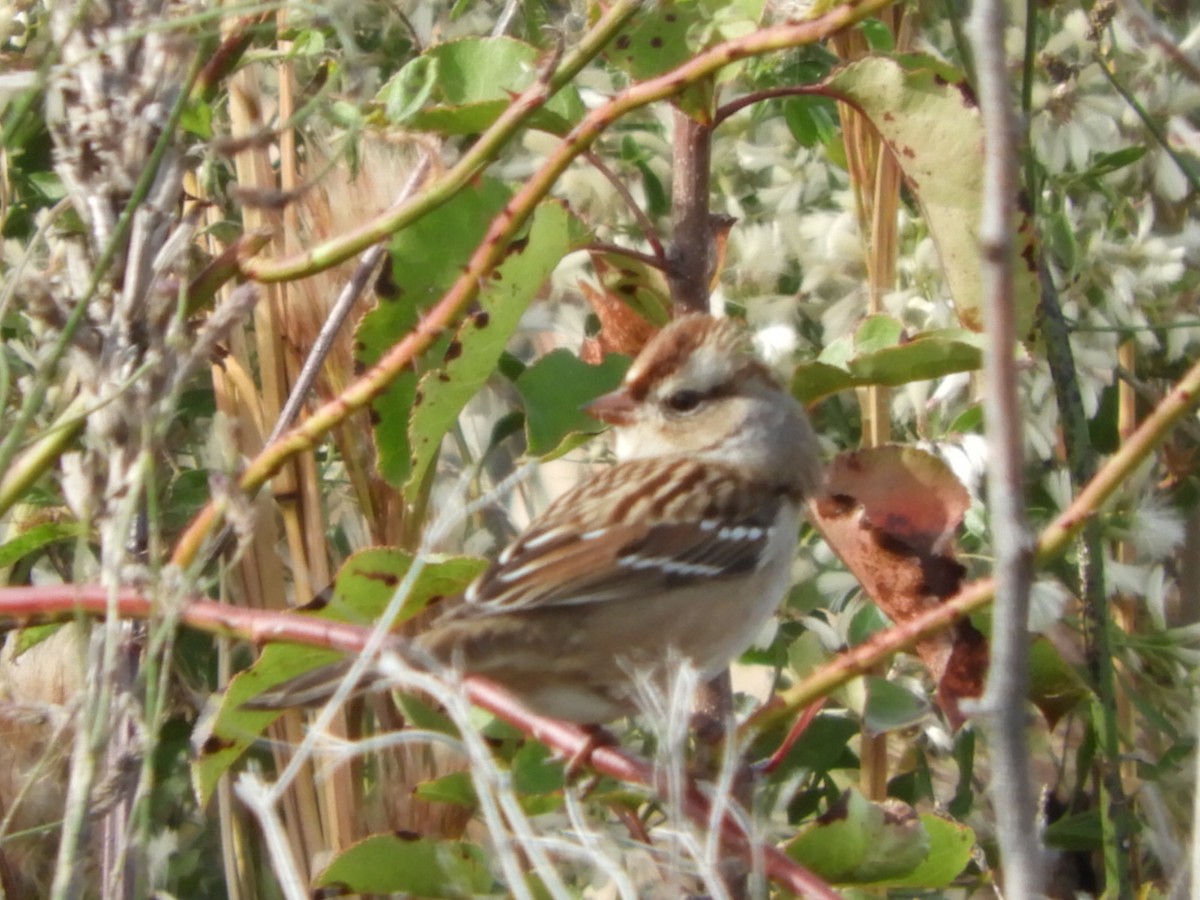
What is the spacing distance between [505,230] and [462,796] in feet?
1.83

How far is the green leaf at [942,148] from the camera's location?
139cm

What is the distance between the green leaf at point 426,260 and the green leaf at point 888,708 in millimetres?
611

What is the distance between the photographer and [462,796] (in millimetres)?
1541

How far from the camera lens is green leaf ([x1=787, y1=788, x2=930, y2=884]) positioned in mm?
1328

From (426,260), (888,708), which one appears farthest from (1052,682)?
(426,260)

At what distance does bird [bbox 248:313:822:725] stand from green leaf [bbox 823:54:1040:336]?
293mm

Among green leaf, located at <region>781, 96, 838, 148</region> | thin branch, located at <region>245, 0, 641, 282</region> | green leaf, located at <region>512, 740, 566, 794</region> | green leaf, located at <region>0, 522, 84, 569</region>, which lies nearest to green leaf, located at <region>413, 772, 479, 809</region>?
green leaf, located at <region>512, 740, 566, 794</region>

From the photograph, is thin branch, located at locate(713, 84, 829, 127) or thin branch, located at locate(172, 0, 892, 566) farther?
thin branch, located at locate(713, 84, 829, 127)

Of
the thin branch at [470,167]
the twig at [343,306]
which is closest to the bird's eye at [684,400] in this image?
the twig at [343,306]

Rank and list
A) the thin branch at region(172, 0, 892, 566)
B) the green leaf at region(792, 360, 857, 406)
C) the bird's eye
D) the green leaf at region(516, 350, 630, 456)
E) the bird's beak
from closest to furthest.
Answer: the thin branch at region(172, 0, 892, 566) → the green leaf at region(792, 360, 857, 406) → the green leaf at region(516, 350, 630, 456) → the bird's beak → the bird's eye

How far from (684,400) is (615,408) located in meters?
0.32

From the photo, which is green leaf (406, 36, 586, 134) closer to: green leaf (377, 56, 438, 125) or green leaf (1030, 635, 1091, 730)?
green leaf (377, 56, 438, 125)

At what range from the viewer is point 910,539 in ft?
4.86

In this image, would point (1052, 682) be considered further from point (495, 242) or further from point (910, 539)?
point (495, 242)
